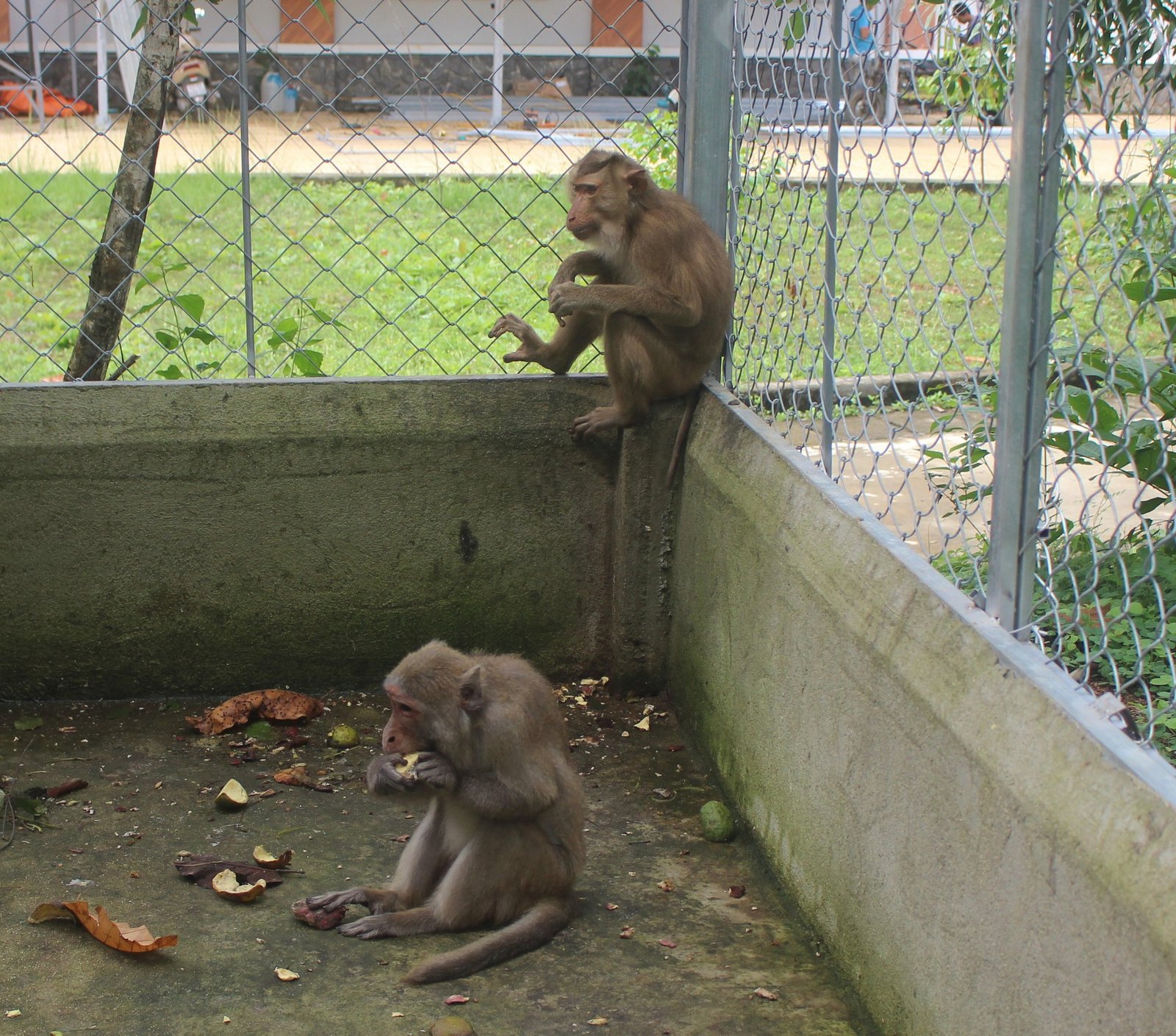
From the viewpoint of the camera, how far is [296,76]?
16.1ft

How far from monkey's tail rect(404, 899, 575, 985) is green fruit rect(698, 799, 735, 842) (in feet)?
2.07

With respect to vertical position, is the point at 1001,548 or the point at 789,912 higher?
the point at 1001,548

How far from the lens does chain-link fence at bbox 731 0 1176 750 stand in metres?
2.52

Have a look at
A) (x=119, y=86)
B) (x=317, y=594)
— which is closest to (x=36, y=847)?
(x=317, y=594)

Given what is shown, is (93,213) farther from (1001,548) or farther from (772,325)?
(1001,548)

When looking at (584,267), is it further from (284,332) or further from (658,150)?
(658,150)

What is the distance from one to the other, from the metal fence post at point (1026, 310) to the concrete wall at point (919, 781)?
0.15 meters

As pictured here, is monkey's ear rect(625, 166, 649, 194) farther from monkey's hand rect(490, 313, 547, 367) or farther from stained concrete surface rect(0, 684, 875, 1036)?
Answer: stained concrete surface rect(0, 684, 875, 1036)

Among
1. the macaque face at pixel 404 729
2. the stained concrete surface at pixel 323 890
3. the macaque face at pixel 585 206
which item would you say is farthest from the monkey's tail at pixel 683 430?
the macaque face at pixel 404 729

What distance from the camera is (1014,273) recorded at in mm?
2594

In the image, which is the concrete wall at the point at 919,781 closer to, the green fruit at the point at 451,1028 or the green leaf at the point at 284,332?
the green fruit at the point at 451,1028

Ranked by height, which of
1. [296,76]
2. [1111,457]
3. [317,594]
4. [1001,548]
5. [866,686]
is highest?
[296,76]

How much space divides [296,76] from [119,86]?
1569 cm

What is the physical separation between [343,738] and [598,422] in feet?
4.71
